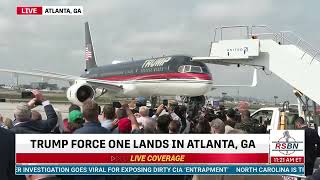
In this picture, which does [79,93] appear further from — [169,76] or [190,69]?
[190,69]

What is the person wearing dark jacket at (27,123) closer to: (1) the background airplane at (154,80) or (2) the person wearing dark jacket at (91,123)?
(2) the person wearing dark jacket at (91,123)

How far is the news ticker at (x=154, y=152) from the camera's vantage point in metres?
5.41

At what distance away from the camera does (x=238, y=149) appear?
5.59 m

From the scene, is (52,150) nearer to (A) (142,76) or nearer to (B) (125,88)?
(A) (142,76)

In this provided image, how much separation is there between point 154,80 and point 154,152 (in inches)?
782

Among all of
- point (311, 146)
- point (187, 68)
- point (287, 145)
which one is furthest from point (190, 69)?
point (287, 145)

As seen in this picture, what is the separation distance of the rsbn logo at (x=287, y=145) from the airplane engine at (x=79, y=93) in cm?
1903

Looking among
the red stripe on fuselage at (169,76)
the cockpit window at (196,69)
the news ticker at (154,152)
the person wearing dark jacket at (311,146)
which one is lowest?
the person wearing dark jacket at (311,146)

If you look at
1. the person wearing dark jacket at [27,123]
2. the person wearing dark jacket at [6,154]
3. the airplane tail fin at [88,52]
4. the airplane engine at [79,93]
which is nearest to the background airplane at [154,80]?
the airplane engine at [79,93]

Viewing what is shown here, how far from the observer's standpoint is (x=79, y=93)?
2473 centimetres

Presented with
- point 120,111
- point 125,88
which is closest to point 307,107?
point 120,111

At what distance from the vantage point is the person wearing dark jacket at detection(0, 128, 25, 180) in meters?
4.47

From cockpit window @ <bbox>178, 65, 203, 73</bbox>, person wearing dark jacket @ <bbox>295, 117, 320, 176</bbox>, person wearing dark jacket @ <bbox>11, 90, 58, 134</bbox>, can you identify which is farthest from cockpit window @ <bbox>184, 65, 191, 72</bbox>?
person wearing dark jacket @ <bbox>11, 90, 58, 134</bbox>

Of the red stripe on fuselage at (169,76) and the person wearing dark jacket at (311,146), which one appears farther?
the red stripe on fuselage at (169,76)
